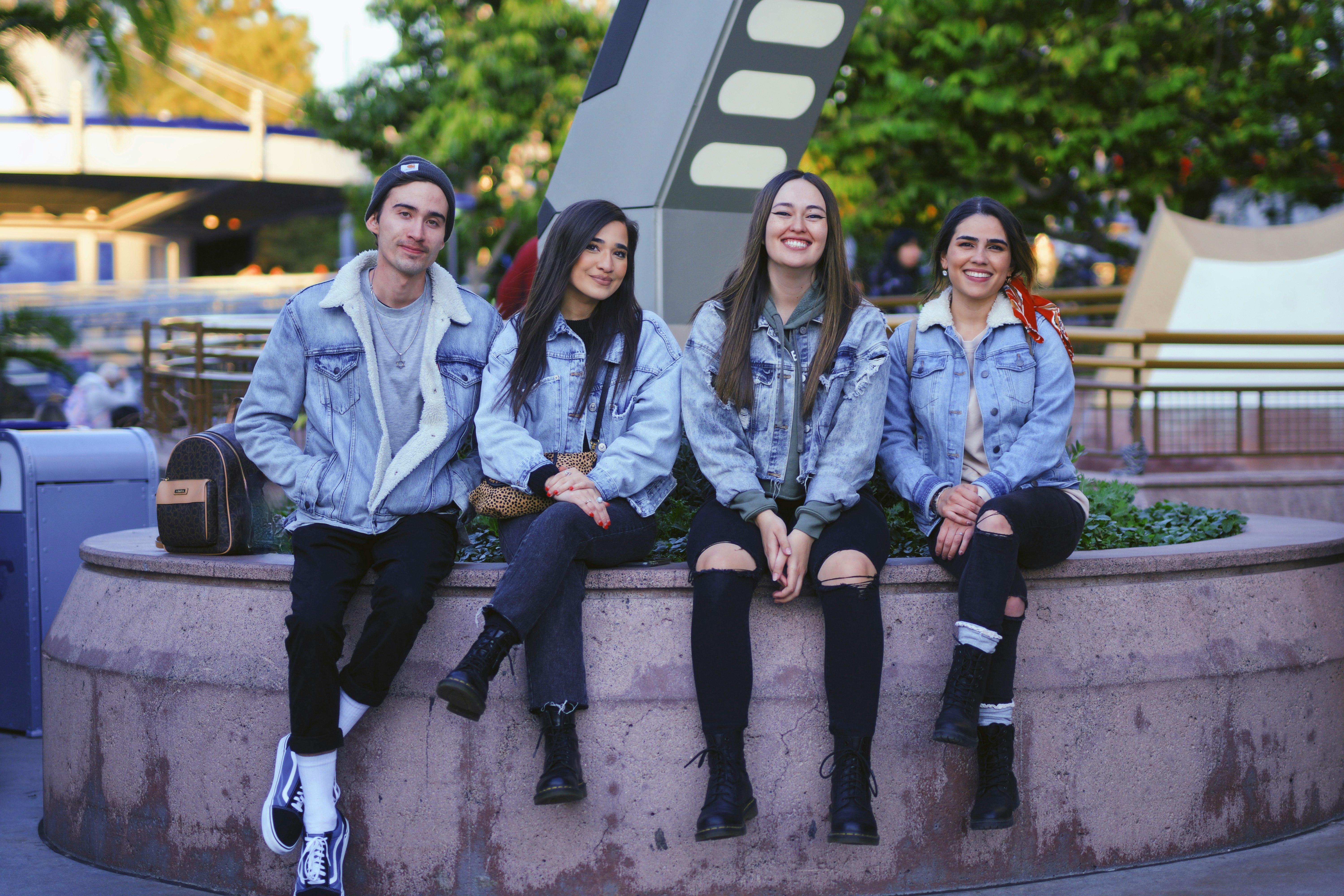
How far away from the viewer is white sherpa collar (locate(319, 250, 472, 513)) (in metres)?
3.63

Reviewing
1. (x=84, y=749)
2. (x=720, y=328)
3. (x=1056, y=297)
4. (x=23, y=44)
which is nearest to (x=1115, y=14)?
(x=1056, y=297)

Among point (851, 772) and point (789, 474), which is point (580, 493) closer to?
point (789, 474)

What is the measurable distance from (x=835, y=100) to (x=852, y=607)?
17.5 meters

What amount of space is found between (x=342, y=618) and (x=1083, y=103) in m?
17.5

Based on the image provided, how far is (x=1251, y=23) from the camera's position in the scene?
1830cm

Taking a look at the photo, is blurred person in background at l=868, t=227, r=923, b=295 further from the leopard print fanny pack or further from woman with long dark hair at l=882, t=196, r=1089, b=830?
the leopard print fanny pack

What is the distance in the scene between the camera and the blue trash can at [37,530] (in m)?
5.33

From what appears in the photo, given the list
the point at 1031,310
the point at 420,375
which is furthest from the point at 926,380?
the point at 420,375

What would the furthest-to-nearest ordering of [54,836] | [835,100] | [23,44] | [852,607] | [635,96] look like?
[835,100] < [23,44] < [635,96] < [54,836] < [852,607]

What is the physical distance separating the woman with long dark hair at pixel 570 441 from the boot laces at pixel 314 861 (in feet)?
1.67

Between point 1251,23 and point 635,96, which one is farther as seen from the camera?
point 1251,23

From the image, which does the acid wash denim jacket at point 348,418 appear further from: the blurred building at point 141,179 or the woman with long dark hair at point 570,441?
the blurred building at point 141,179

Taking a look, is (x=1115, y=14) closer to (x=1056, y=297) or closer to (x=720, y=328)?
(x=1056, y=297)

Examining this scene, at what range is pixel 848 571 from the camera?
11.1ft
